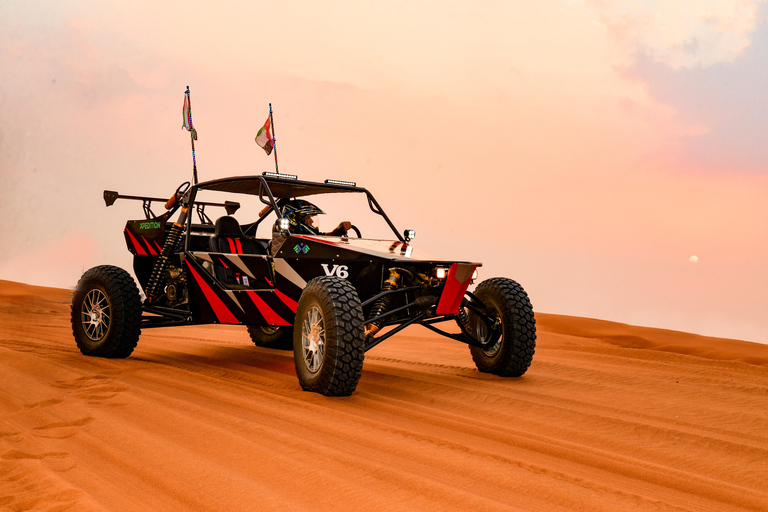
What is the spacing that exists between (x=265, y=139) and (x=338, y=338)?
17.1ft

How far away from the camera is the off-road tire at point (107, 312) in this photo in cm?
691

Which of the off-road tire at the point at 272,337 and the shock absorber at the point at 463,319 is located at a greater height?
the shock absorber at the point at 463,319

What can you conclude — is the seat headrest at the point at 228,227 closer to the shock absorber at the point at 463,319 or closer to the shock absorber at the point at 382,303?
the shock absorber at the point at 382,303

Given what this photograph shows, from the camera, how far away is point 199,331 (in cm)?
1203

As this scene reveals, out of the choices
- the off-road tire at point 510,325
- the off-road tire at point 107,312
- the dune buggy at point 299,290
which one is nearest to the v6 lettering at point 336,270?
the dune buggy at point 299,290

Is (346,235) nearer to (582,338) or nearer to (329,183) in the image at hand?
(329,183)

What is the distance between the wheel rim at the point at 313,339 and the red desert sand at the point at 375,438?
0.27m

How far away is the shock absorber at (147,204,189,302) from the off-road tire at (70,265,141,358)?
26 centimetres

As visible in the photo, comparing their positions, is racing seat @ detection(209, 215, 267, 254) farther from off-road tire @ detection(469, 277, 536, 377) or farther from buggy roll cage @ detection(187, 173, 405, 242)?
off-road tire @ detection(469, 277, 536, 377)

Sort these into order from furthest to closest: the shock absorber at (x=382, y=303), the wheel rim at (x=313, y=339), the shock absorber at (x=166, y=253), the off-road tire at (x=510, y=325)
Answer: the shock absorber at (x=166, y=253), the off-road tire at (x=510, y=325), the shock absorber at (x=382, y=303), the wheel rim at (x=313, y=339)

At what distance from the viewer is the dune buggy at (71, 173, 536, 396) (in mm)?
5180

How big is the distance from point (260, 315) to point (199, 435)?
245cm

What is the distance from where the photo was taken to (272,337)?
8.91m

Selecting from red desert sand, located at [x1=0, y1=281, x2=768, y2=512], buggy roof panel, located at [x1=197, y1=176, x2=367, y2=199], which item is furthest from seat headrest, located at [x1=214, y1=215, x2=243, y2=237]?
red desert sand, located at [x1=0, y1=281, x2=768, y2=512]
